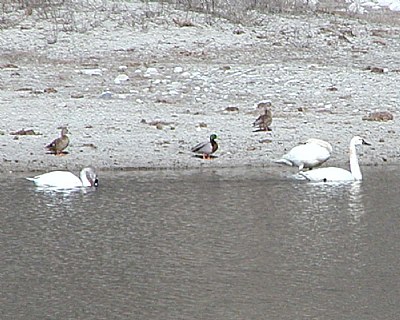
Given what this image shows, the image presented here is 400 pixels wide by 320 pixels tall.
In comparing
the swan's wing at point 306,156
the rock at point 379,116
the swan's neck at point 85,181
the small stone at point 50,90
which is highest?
the swan's neck at point 85,181

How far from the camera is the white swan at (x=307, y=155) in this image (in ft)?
47.7

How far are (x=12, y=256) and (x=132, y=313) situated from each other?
2.06 m

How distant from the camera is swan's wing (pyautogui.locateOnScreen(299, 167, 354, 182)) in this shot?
45.4ft

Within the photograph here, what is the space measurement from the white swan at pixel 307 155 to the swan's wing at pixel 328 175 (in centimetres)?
51

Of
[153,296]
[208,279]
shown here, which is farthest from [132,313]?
[208,279]

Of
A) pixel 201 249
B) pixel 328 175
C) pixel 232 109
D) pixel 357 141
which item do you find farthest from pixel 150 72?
pixel 201 249

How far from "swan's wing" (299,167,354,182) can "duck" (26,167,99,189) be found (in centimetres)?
248

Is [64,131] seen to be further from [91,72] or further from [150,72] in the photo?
[150,72]

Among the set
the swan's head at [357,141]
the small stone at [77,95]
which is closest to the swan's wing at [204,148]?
the swan's head at [357,141]

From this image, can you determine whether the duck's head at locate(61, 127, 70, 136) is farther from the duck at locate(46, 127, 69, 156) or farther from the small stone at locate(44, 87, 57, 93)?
the small stone at locate(44, 87, 57, 93)

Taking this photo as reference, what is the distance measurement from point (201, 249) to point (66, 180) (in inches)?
134

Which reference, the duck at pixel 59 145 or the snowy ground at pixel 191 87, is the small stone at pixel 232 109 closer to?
the snowy ground at pixel 191 87

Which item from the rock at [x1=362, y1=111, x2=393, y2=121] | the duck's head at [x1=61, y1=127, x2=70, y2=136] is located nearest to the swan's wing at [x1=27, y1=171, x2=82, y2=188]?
the duck's head at [x1=61, y1=127, x2=70, y2=136]

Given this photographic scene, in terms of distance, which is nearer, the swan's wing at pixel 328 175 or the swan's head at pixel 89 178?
the swan's head at pixel 89 178
